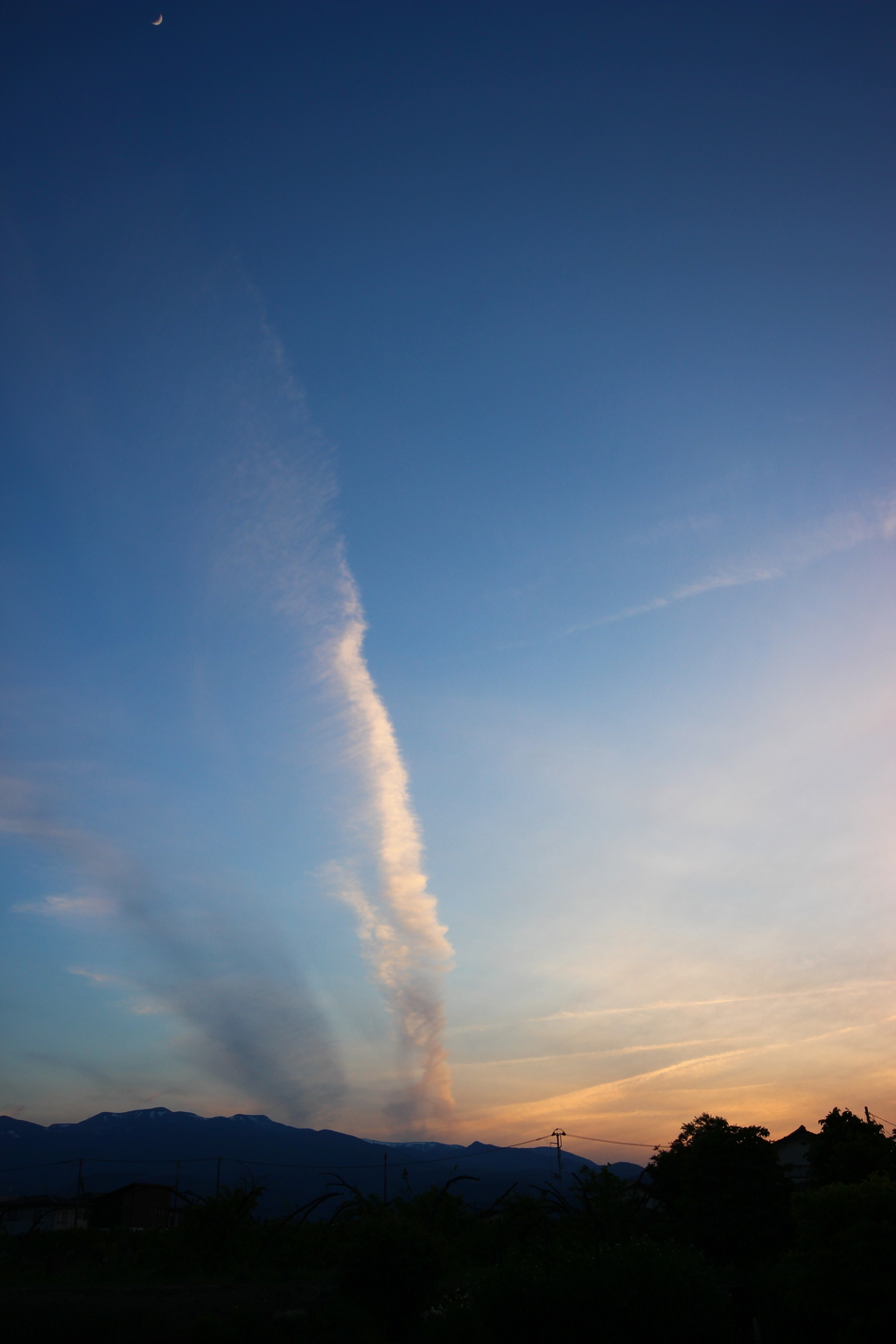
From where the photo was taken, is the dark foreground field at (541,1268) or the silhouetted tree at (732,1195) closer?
the dark foreground field at (541,1268)

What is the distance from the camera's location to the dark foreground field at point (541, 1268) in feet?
71.1

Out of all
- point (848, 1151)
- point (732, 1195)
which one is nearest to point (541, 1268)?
point (732, 1195)

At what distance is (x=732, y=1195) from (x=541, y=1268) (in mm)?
20812

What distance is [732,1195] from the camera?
3981 centimetres

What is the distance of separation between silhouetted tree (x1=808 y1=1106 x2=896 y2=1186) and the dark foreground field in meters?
0.09

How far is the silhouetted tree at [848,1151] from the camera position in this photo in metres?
39.6

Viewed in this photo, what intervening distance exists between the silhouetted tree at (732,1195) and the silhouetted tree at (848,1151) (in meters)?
2.19

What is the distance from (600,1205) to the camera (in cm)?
4231

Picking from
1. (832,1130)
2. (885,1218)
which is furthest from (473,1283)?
(832,1130)

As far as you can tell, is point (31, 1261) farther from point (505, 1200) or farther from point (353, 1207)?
point (505, 1200)

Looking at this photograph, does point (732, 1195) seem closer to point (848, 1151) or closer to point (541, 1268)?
point (848, 1151)

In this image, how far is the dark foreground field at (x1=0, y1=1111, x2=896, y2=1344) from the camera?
71.1 ft

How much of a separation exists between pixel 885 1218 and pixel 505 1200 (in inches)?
1070

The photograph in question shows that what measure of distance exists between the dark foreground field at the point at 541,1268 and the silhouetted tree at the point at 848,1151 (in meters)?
0.09
